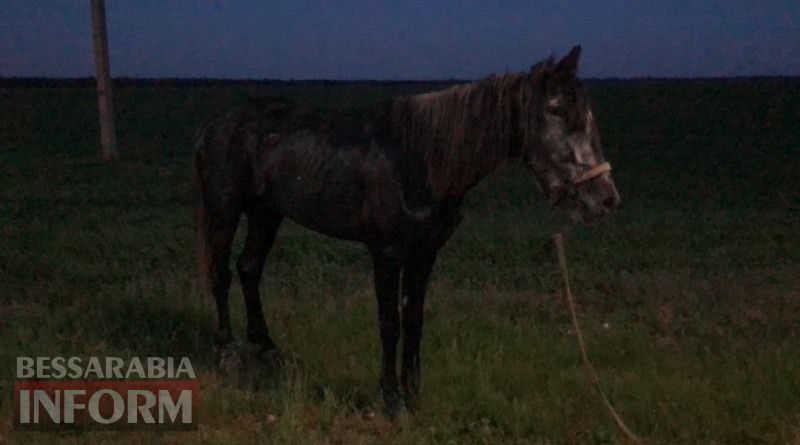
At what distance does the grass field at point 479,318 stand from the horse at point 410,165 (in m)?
0.46

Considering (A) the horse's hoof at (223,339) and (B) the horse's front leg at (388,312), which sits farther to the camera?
(A) the horse's hoof at (223,339)

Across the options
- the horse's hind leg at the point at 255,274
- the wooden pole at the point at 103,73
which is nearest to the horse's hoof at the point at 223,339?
the horse's hind leg at the point at 255,274

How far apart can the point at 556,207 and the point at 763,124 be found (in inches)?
1632

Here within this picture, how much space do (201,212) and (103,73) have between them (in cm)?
1773

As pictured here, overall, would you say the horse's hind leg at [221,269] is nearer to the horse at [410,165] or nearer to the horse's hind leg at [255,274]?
the horse's hind leg at [255,274]

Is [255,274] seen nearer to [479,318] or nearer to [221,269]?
[221,269]

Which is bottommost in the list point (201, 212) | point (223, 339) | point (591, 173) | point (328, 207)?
point (223, 339)

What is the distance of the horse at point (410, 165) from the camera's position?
4.85 meters

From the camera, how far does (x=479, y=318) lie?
24.4 feet

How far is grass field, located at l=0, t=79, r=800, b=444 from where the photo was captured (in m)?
5.32

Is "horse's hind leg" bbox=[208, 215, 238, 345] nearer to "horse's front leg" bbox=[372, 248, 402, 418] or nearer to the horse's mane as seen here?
"horse's front leg" bbox=[372, 248, 402, 418]

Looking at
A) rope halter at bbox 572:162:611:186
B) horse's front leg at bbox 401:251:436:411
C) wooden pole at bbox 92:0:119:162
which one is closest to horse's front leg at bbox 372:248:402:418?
horse's front leg at bbox 401:251:436:411

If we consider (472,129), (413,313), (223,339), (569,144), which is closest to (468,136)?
(472,129)

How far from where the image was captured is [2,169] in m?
21.8
